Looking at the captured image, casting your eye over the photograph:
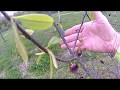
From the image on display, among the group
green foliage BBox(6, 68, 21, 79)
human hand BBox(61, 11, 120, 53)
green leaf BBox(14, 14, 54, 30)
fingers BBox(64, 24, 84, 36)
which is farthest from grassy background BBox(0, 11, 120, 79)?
green leaf BBox(14, 14, 54, 30)

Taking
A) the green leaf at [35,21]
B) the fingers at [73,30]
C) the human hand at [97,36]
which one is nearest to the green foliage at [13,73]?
the human hand at [97,36]

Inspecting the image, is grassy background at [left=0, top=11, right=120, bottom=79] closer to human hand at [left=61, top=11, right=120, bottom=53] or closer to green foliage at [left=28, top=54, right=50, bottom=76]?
green foliage at [left=28, top=54, right=50, bottom=76]

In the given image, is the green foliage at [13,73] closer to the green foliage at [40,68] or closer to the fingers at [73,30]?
the green foliage at [40,68]

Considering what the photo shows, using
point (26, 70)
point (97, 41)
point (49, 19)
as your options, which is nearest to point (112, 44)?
point (97, 41)

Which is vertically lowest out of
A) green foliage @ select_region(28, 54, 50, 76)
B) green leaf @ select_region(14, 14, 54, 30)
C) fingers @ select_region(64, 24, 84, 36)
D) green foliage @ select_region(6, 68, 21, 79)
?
green foliage @ select_region(6, 68, 21, 79)
